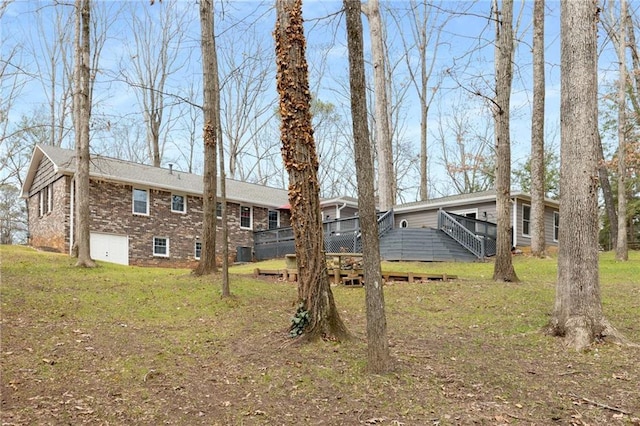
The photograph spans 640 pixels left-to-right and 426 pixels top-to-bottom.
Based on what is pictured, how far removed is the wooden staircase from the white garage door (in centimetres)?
1014

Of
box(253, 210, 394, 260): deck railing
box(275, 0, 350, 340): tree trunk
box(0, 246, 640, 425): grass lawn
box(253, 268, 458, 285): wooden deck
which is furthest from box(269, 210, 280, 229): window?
box(275, 0, 350, 340): tree trunk

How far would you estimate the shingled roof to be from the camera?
56.7ft

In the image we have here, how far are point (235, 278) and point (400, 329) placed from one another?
16.4ft

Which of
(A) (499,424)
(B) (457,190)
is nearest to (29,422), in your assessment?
(A) (499,424)

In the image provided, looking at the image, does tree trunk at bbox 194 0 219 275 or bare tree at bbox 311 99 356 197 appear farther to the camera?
bare tree at bbox 311 99 356 197

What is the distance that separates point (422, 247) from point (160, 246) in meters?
10.9

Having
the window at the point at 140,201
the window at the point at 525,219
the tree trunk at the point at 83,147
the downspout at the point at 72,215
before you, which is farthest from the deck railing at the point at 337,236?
the downspout at the point at 72,215

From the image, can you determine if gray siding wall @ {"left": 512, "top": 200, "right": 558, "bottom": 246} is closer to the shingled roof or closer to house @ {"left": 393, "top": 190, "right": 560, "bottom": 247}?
house @ {"left": 393, "top": 190, "right": 560, "bottom": 247}

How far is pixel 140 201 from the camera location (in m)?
18.5

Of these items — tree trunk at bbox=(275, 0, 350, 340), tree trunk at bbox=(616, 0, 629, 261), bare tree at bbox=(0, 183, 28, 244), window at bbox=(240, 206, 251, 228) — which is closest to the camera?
tree trunk at bbox=(275, 0, 350, 340)

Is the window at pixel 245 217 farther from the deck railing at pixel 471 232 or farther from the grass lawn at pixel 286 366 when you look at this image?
the grass lawn at pixel 286 366

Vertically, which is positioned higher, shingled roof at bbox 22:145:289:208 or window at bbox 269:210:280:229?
shingled roof at bbox 22:145:289:208

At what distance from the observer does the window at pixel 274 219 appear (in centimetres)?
2305

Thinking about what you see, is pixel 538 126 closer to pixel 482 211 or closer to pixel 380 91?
pixel 482 211
